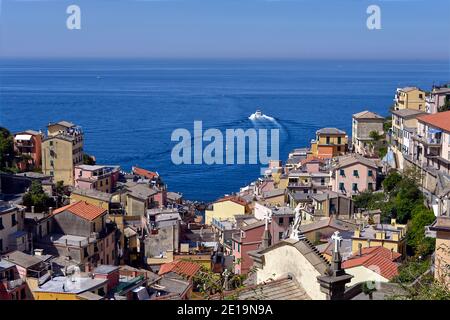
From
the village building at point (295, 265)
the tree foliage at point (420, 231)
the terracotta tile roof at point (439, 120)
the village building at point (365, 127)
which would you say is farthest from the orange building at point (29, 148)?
the village building at point (295, 265)

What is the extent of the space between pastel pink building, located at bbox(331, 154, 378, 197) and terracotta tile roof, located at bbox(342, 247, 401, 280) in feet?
22.8

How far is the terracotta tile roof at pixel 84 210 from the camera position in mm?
14406

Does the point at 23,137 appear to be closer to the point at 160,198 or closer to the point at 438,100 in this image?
the point at 160,198

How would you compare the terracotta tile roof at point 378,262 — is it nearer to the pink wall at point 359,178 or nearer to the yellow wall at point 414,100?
the pink wall at point 359,178

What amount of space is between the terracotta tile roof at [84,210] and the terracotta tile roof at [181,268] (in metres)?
1.74

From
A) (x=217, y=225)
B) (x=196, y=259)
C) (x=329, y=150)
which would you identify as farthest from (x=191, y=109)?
(x=196, y=259)

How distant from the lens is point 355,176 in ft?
62.2

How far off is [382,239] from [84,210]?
5945 mm

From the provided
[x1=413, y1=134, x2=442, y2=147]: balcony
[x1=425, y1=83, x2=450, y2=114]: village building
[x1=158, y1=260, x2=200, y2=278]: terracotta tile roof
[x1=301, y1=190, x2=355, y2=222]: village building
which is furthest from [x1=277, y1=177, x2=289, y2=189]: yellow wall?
[x1=158, y1=260, x2=200, y2=278]: terracotta tile roof

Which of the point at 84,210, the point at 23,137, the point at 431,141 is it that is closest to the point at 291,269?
the point at 84,210

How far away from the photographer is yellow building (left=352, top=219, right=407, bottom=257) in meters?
13.2

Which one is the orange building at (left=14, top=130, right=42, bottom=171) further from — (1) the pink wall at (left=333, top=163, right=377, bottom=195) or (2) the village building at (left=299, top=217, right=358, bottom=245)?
(2) the village building at (left=299, top=217, right=358, bottom=245)
